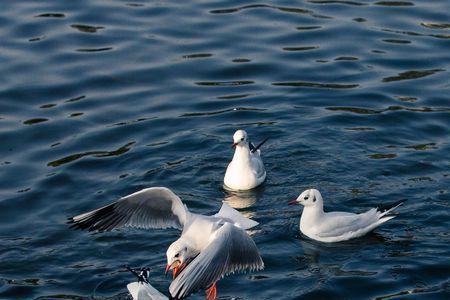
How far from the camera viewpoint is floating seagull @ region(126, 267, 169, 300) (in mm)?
12742

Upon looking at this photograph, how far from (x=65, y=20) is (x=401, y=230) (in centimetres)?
1097

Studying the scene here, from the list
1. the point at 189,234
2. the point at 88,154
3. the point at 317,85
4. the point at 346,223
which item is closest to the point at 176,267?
the point at 189,234

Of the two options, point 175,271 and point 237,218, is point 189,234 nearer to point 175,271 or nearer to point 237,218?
point 175,271

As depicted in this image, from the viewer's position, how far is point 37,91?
20.6 metres

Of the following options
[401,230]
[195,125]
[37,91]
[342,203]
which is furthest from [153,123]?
[401,230]

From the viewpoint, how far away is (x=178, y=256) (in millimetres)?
13586

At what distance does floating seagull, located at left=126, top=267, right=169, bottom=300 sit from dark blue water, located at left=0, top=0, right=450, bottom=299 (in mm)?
947

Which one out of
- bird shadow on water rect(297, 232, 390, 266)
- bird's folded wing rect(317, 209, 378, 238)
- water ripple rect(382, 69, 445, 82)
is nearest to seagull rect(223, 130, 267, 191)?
bird shadow on water rect(297, 232, 390, 266)

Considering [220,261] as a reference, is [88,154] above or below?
below

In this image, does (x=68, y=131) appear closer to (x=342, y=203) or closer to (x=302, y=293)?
(x=342, y=203)

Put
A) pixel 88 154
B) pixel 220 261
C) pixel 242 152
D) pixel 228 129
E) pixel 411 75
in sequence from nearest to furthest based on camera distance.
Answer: pixel 220 261, pixel 242 152, pixel 88 154, pixel 228 129, pixel 411 75

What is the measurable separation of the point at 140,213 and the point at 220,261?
6.69 ft

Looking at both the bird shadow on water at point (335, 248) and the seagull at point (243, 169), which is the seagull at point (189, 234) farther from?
the seagull at point (243, 169)

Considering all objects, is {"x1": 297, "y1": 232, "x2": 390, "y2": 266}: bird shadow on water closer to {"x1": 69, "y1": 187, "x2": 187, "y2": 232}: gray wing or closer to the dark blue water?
the dark blue water
